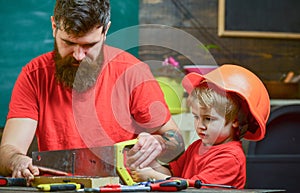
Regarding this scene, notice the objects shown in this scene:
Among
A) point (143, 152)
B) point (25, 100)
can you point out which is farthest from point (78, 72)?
point (143, 152)

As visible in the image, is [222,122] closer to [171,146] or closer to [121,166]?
[171,146]

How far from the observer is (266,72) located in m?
2.71

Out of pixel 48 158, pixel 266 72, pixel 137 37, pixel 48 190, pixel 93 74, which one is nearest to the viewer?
pixel 48 190

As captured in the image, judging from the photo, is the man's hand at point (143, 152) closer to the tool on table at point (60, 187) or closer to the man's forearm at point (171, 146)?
the man's forearm at point (171, 146)

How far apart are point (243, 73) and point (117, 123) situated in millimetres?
392

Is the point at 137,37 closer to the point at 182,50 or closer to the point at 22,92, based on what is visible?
the point at 182,50

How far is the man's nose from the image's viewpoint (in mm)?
1692

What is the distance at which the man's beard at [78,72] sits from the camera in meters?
1.73

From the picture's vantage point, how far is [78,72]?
1.72m

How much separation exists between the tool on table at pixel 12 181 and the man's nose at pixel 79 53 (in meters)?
0.41

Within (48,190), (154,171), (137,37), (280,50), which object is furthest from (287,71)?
(48,190)

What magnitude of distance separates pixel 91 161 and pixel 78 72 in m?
0.42

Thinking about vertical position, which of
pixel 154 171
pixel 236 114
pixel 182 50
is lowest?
pixel 154 171

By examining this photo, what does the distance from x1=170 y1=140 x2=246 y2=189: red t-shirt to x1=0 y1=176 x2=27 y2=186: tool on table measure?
35cm
